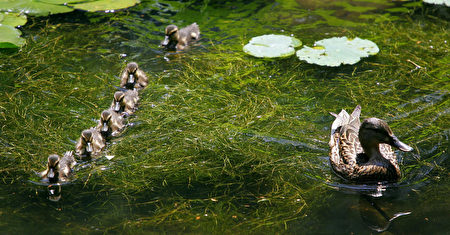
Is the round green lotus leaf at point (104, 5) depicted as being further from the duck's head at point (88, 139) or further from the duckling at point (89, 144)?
the duck's head at point (88, 139)

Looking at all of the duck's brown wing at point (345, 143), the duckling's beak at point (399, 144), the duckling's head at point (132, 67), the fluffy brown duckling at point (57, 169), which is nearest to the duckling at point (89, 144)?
the fluffy brown duckling at point (57, 169)

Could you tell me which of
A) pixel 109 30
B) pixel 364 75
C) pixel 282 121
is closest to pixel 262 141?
pixel 282 121

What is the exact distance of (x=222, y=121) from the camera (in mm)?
5438

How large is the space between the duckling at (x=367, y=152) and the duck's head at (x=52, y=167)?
248 cm

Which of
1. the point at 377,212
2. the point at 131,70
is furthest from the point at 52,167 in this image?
the point at 377,212

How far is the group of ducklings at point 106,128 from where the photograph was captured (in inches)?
177

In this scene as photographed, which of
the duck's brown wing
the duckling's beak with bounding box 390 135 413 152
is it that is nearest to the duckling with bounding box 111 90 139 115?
the duck's brown wing

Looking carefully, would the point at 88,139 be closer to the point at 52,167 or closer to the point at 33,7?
the point at 52,167

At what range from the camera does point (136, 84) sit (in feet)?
20.1

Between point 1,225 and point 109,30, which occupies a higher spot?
point 109,30

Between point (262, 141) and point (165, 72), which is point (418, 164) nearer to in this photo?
point (262, 141)

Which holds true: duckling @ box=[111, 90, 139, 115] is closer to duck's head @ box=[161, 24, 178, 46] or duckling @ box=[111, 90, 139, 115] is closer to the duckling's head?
the duckling's head

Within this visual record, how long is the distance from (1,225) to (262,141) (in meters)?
2.46

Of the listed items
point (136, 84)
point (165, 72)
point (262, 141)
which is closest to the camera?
point (262, 141)
